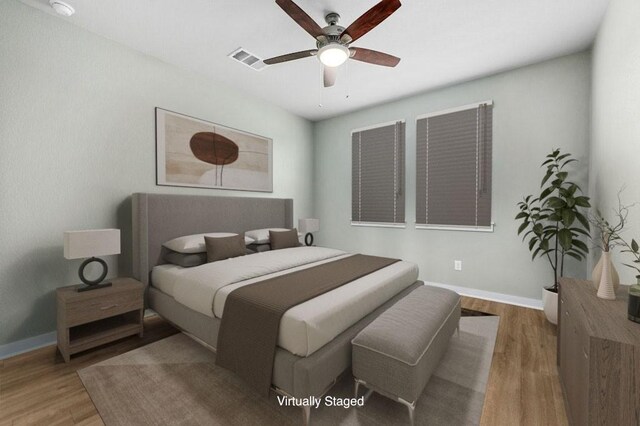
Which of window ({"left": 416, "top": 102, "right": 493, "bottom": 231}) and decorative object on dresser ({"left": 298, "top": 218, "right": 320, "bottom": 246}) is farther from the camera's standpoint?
decorative object on dresser ({"left": 298, "top": 218, "right": 320, "bottom": 246})

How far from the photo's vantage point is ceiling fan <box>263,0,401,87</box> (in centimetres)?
181

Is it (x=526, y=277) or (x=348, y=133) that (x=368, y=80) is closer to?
(x=348, y=133)

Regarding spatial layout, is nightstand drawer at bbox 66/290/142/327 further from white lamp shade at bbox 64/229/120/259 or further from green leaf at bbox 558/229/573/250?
green leaf at bbox 558/229/573/250

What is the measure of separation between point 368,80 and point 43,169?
140 inches

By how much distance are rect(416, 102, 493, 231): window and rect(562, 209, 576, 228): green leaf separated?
0.92m

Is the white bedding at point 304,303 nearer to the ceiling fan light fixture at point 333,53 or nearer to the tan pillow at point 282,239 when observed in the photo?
the tan pillow at point 282,239

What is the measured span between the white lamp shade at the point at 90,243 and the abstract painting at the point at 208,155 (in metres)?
0.97

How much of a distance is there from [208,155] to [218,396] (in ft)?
9.15

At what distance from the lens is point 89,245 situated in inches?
87.7

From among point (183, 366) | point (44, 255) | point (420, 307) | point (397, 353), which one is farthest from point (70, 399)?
point (420, 307)

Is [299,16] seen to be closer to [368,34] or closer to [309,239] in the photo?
[368,34]

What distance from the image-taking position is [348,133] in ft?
15.9

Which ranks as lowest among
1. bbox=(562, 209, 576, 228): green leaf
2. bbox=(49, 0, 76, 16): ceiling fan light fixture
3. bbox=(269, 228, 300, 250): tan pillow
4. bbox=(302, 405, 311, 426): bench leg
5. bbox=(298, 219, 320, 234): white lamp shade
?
bbox=(302, 405, 311, 426): bench leg

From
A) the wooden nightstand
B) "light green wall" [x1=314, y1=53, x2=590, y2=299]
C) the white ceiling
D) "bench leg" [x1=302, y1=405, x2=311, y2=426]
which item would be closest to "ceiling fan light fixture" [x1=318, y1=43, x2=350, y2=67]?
the white ceiling
